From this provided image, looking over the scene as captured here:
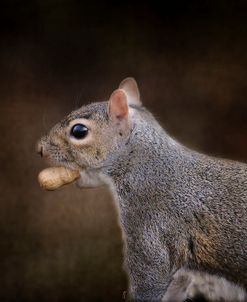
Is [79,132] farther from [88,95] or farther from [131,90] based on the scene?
[88,95]

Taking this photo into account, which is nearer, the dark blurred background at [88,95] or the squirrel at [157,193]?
the squirrel at [157,193]

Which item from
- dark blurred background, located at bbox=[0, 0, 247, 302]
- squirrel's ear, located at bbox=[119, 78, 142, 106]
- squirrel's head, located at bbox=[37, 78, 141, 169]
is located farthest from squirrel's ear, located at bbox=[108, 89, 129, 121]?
dark blurred background, located at bbox=[0, 0, 247, 302]

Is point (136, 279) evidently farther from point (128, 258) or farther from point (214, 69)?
point (214, 69)

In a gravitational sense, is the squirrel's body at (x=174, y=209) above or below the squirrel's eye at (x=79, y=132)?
below

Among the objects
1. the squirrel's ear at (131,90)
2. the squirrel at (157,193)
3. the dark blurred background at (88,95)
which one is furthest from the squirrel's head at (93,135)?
the dark blurred background at (88,95)

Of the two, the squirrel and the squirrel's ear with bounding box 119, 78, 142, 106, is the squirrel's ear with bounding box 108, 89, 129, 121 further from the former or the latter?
the squirrel's ear with bounding box 119, 78, 142, 106

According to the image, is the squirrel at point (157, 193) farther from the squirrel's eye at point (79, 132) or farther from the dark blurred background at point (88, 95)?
the dark blurred background at point (88, 95)

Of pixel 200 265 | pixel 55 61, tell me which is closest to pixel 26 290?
pixel 55 61
